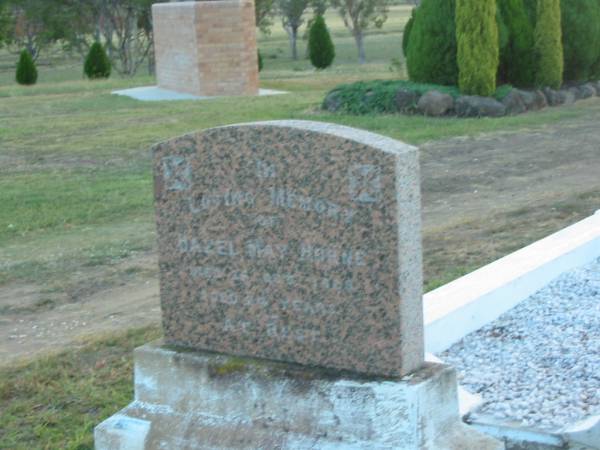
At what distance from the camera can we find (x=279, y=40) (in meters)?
69.2

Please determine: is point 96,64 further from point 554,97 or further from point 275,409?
point 275,409

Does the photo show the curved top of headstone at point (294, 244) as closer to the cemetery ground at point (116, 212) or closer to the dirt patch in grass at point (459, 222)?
the cemetery ground at point (116, 212)

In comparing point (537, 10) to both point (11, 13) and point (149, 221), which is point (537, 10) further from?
point (11, 13)

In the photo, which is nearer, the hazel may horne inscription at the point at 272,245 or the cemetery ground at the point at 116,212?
the hazel may horne inscription at the point at 272,245

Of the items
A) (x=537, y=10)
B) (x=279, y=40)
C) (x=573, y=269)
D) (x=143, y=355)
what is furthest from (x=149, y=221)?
(x=279, y=40)

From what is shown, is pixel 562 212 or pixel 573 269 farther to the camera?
pixel 562 212

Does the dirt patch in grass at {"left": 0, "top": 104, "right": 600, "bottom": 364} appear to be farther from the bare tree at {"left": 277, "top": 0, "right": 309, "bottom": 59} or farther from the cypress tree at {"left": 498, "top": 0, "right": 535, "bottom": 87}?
the bare tree at {"left": 277, "top": 0, "right": 309, "bottom": 59}

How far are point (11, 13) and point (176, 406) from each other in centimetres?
4142

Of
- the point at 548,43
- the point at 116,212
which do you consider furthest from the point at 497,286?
the point at 548,43

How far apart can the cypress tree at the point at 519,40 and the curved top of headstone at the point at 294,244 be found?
14558 millimetres

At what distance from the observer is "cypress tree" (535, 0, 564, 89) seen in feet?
59.5

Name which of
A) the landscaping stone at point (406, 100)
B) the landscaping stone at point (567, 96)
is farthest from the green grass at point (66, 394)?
the landscaping stone at point (567, 96)

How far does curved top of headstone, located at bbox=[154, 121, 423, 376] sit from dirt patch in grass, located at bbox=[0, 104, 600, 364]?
1938 millimetres

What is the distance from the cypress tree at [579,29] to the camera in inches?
756
